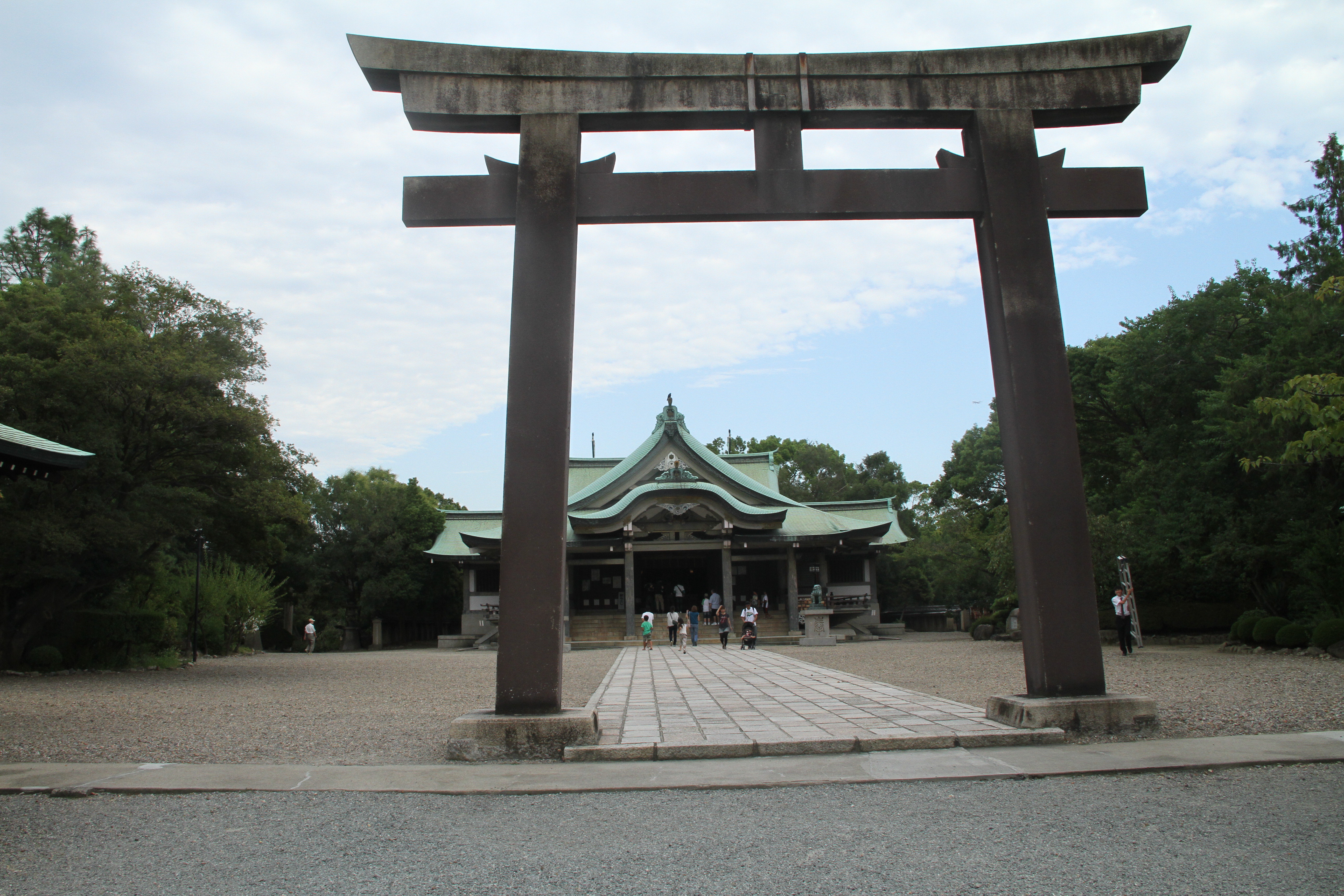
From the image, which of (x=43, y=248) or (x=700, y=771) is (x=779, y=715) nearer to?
(x=700, y=771)

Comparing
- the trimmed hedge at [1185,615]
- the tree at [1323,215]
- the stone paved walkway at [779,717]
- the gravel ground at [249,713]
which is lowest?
the gravel ground at [249,713]

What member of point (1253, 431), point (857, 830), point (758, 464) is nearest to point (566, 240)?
point (857, 830)

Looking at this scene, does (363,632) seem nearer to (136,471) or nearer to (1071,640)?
(136,471)

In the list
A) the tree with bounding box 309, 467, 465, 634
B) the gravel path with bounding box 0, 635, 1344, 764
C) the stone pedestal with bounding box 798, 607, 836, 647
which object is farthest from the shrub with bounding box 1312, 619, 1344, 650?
the tree with bounding box 309, 467, 465, 634

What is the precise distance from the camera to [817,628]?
26094mm

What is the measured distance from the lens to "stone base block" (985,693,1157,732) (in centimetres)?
577

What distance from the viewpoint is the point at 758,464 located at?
130ft

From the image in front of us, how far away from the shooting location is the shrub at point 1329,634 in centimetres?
1429

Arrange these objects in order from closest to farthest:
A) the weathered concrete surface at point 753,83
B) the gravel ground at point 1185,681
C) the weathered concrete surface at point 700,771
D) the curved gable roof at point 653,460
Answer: the weathered concrete surface at point 700,771 < the weathered concrete surface at point 753,83 < the gravel ground at point 1185,681 < the curved gable roof at point 653,460

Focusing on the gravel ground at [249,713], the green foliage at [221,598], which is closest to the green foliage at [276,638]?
the green foliage at [221,598]

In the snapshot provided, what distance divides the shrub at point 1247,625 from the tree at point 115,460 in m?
18.8

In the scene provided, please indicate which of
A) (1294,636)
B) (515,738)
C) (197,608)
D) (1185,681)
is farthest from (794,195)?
(197,608)

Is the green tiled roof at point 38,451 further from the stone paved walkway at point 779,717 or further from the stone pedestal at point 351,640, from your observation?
the stone pedestal at point 351,640

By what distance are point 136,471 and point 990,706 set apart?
1559 centimetres
